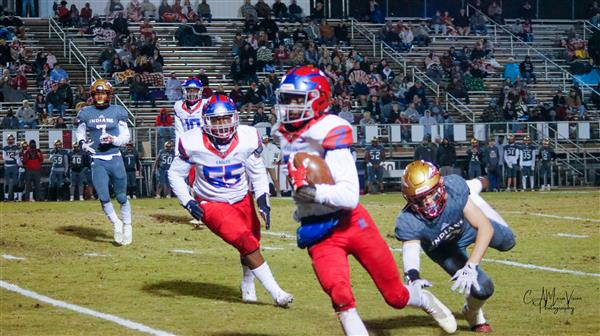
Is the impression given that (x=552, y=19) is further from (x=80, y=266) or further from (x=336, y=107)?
(x=80, y=266)

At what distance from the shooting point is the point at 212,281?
11.1 meters

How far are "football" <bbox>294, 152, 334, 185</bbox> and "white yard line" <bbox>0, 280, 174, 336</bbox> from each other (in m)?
2.25

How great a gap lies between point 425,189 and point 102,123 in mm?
7410

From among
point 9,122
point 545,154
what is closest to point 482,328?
point 9,122

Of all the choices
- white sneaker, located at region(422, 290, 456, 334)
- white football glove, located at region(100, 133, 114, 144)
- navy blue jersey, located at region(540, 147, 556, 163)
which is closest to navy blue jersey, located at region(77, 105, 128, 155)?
white football glove, located at region(100, 133, 114, 144)

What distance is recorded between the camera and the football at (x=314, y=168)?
21.4 ft

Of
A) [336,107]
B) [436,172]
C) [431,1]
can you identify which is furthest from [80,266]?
[431,1]

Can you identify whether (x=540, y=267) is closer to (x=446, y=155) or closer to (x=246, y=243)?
(x=246, y=243)

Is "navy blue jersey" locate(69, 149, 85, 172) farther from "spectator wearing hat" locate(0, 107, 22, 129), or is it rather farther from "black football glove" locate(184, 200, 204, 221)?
"black football glove" locate(184, 200, 204, 221)

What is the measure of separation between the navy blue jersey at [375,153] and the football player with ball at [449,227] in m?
17.4

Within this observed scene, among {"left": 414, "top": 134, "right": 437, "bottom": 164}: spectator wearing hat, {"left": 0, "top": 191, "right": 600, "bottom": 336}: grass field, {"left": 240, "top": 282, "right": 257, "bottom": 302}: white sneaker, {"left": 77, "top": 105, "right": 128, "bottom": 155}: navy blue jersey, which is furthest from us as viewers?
{"left": 414, "top": 134, "right": 437, "bottom": 164}: spectator wearing hat

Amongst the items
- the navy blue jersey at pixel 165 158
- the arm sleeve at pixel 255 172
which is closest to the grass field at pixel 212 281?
the arm sleeve at pixel 255 172

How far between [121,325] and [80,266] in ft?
11.9

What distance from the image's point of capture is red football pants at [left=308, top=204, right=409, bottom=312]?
22.0 feet
